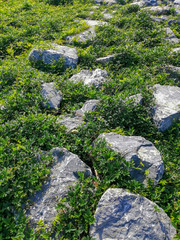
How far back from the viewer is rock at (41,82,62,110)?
566cm

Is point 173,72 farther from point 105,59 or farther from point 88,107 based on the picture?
point 88,107

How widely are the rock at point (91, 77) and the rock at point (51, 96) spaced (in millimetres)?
748

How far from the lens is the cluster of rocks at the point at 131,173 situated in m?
3.40

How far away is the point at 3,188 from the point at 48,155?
1.02 metres

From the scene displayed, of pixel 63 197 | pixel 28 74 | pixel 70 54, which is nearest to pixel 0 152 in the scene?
pixel 63 197

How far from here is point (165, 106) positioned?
5.74 metres

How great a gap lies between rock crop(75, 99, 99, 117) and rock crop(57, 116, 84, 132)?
171 millimetres

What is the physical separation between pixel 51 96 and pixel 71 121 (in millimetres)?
1098

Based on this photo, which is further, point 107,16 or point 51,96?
point 107,16

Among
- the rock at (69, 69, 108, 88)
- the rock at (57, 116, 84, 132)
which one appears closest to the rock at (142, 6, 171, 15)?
the rock at (69, 69, 108, 88)

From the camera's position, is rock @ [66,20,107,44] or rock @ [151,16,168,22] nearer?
rock @ [66,20,107,44]

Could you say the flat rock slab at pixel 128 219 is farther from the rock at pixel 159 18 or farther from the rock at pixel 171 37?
the rock at pixel 159 18

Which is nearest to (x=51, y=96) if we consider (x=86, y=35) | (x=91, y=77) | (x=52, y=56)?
(x=91, y=77)

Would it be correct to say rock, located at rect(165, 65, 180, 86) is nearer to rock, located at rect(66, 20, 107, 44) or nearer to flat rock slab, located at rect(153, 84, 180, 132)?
flat rock slab, located at rect(153, 84, 180, 132)
